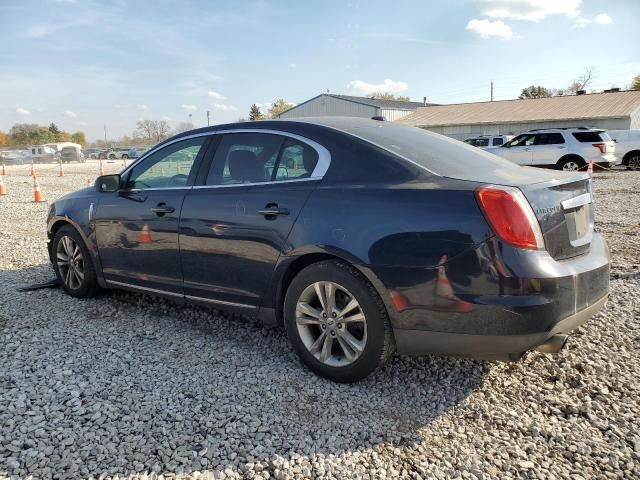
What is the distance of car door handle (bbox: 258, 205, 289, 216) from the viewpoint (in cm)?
321

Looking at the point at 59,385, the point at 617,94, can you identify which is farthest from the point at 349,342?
the point at 617,94

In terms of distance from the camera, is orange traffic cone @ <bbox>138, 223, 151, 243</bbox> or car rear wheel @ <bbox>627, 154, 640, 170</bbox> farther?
car rear wheel @ <bbox>627, 154, 640, 170</bbox>

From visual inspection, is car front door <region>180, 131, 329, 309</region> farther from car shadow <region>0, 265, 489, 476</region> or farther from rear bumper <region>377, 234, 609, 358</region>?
rear bumper <region>377, 234, 609, 358</region>

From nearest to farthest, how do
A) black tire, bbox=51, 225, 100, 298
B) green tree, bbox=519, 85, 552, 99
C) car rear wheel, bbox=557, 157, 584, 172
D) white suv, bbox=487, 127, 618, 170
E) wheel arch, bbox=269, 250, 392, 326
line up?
1. wheel arch, bbox=269, 250, 392, 326
2. black tire, bbox=51, 225, 100, 298
3. white suv, bbox=487, 127, 618, 170
4. car rear wheel, bbox=557, 157, 584, 172
5. green tree, bbox=519, 85, 552, 99

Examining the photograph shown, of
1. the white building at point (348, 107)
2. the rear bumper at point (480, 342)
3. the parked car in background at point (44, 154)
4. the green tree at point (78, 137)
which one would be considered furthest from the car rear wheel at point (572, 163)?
the green tree at point (78, 137)

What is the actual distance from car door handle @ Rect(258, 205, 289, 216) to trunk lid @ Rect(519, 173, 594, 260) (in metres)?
1.41

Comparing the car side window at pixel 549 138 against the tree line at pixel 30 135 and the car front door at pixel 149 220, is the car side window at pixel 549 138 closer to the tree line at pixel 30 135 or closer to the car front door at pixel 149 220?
the car front door at pixel 149 220

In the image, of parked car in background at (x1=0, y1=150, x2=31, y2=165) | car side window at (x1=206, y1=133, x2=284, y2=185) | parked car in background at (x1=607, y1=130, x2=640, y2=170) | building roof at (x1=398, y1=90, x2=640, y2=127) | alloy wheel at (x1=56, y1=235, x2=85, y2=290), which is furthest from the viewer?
parked car in background at (x1=0, y1=150, x2=31, y2=165)

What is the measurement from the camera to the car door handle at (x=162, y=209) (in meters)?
3.88

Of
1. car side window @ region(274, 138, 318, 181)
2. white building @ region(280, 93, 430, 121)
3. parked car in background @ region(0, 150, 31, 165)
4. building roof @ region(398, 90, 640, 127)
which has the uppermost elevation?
white building @ region(280, 93, 430, 121)

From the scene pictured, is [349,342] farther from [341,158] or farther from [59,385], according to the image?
[59,385]

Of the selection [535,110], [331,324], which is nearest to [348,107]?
[535,110]

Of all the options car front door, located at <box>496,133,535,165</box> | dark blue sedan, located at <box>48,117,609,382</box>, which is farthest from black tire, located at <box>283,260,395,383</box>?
car front door, located at <box>496,133,535,165</box>

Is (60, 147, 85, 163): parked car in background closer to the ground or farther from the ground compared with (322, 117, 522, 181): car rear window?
farther from the ground
